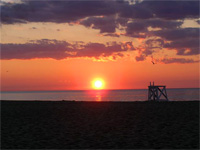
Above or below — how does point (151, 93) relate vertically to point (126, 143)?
above

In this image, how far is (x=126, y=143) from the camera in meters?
11.3

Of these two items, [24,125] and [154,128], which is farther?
[24,125]

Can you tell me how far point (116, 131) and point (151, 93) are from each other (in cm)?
2671

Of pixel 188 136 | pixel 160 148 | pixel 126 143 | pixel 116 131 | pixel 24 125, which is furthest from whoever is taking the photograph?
pixel 24 125

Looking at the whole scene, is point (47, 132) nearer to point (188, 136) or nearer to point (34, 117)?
point (34, 117)

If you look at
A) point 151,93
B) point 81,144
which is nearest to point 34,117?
point 81,144

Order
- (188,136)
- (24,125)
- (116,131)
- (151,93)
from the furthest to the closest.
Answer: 1. (151,93)
2. (24,125)
3. (116,131)
4. (188,136)

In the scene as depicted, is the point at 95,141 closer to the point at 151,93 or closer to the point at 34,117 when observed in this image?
the point at 34,117

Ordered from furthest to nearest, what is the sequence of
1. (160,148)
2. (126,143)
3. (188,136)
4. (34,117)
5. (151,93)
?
(151,93) → (34,117) → (188,136) → (126,143) → (160,148)

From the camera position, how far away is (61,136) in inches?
501

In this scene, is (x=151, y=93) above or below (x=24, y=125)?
above

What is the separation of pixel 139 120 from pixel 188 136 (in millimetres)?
4432

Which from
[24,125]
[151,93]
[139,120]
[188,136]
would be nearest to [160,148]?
[188,136]

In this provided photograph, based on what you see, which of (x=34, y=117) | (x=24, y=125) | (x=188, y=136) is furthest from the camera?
(x=34, y=117)
